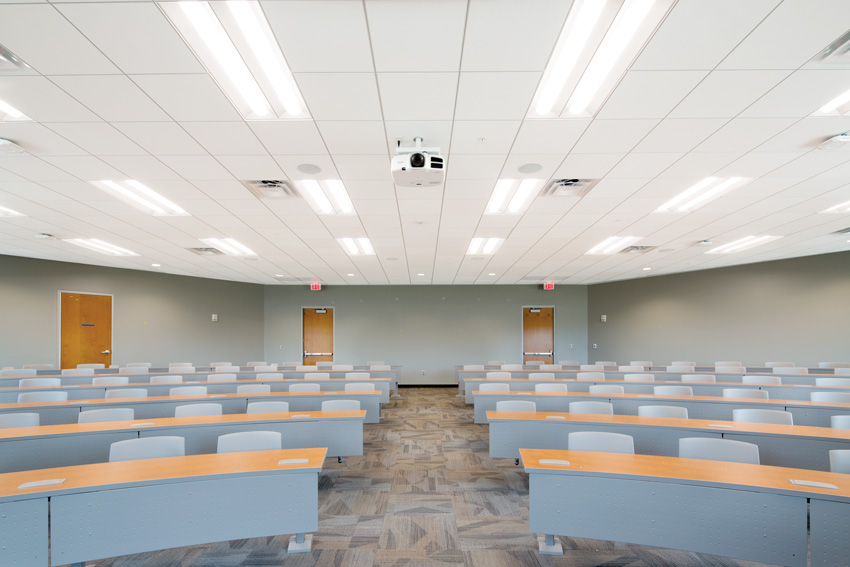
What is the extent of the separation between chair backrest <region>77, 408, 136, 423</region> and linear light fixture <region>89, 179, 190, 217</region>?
2399 mm

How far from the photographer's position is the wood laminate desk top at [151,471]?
91.0 inches

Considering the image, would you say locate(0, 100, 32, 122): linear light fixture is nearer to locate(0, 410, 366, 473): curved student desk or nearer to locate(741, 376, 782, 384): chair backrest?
locate(0, 410, 366, 473): curved student desk

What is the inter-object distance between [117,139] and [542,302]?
39.6ft

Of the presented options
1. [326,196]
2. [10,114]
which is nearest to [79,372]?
[10,114]

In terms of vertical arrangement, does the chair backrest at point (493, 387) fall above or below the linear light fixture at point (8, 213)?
below

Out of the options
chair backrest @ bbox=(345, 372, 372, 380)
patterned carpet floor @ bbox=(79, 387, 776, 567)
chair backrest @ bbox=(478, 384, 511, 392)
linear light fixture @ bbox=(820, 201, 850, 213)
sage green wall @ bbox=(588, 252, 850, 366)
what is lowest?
patterned carpet floor @ bbox=(79, 387, 776, 567)

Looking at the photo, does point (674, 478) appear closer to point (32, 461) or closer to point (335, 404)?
point (335, 404)

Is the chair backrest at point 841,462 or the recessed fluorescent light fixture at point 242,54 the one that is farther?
the chair backrest at point 841,462

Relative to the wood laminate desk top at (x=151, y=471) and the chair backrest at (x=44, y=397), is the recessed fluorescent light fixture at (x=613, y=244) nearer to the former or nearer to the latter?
the wood laminate desk top at (x=151, y=471)

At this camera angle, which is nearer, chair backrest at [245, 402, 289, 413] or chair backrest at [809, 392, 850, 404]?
chair backrest at [245, 402, 289, 413]

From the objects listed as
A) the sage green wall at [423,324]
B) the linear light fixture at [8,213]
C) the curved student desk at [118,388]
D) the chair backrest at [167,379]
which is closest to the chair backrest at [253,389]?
the curved student desk at [118,388]

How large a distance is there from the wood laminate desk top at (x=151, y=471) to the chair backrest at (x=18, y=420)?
1.85 meters

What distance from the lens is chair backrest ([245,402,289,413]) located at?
Result: 181 inches

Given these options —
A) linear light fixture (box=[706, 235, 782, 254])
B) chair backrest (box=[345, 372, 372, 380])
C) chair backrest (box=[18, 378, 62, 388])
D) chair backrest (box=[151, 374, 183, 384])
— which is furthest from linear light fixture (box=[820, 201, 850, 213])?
chair backrest (box=[18, 378, 62, 388])
